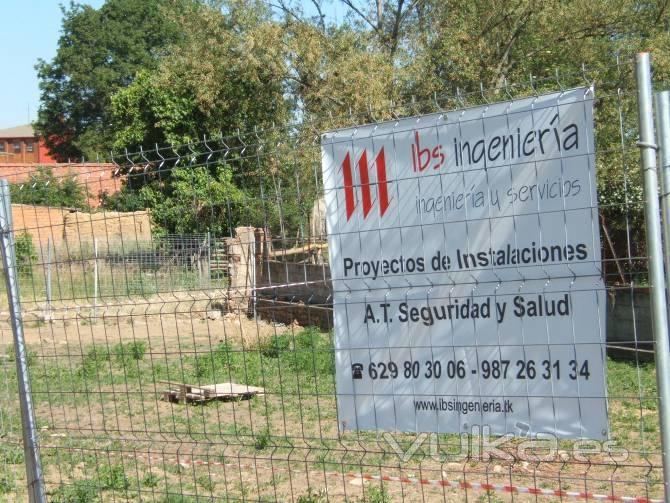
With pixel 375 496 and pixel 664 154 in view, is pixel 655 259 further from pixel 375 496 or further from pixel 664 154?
pixel 375 496

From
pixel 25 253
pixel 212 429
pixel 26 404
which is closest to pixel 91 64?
pixel 212 429

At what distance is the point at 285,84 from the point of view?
21.7 meters

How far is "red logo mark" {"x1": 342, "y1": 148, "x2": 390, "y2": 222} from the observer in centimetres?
364

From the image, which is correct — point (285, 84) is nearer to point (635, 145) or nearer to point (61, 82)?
point (635, 145)

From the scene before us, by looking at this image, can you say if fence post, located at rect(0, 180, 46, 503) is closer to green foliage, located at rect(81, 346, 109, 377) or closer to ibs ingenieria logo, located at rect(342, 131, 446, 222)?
green foliage, located at rect(81, 346, 109, 377)

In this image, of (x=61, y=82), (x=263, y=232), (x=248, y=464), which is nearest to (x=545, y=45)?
(x=248, y=464)

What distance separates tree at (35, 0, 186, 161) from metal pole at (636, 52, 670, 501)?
52588 mm

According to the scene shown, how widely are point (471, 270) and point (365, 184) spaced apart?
2.11 feet

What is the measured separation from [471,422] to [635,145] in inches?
51.2

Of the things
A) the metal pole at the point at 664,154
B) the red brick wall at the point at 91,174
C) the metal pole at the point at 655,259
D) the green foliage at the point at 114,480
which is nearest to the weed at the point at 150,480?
the green foliage at the point at 114,480

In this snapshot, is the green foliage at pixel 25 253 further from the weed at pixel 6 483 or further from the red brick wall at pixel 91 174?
the weed at pixel 6 483

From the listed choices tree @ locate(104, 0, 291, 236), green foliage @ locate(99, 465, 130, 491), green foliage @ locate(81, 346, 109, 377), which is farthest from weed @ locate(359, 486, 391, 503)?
tree @ locate(104, 0, 291, 236)

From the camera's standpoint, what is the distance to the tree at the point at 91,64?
2108 inches

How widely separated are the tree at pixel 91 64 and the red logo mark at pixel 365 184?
51584 mm
